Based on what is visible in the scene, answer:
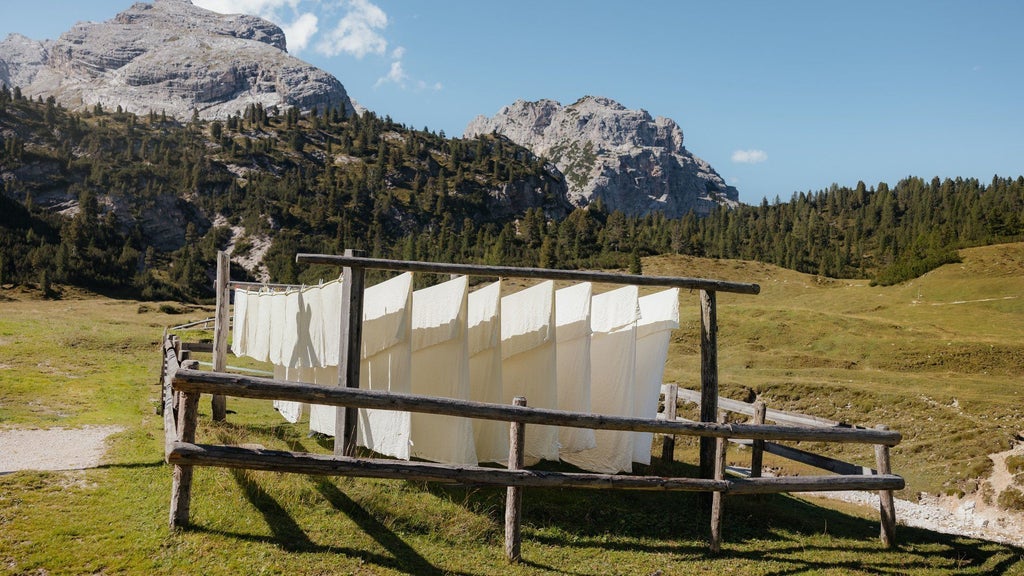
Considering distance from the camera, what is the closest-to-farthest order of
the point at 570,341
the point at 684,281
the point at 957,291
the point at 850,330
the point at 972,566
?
the point at 972,566 < the point at 684,281 < the point at 570,341 < the point at 850,330 < the point at 957,291

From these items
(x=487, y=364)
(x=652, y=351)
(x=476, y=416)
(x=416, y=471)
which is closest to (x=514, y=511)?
(x=476, y=416)

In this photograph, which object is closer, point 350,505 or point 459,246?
point 350,505

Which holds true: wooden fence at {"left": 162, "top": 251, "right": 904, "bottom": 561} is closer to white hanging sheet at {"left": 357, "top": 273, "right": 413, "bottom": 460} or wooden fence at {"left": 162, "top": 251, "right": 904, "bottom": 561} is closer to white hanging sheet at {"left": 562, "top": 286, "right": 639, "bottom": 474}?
white hanging sheet at {"left": 357, "top": 273, "right": 413, "bottom": 460}

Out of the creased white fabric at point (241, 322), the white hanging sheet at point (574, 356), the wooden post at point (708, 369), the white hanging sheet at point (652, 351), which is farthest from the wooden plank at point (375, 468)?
the creased white fabric at point (241, 322)

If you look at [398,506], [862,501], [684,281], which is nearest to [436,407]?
[398,506]

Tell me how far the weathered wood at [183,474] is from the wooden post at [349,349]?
8.26 ft

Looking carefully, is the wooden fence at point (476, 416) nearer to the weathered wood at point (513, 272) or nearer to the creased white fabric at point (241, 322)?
the weathered wood at point (513, 272)

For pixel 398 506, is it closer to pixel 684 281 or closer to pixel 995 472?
pixel 684 281

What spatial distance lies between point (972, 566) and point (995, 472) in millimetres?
10728

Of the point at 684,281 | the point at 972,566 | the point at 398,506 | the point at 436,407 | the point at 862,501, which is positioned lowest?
the point at 862,501

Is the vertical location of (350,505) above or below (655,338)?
below

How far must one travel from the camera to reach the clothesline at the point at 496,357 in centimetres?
991

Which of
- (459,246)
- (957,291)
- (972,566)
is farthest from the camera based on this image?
(459,246)

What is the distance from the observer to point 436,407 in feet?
23.2
